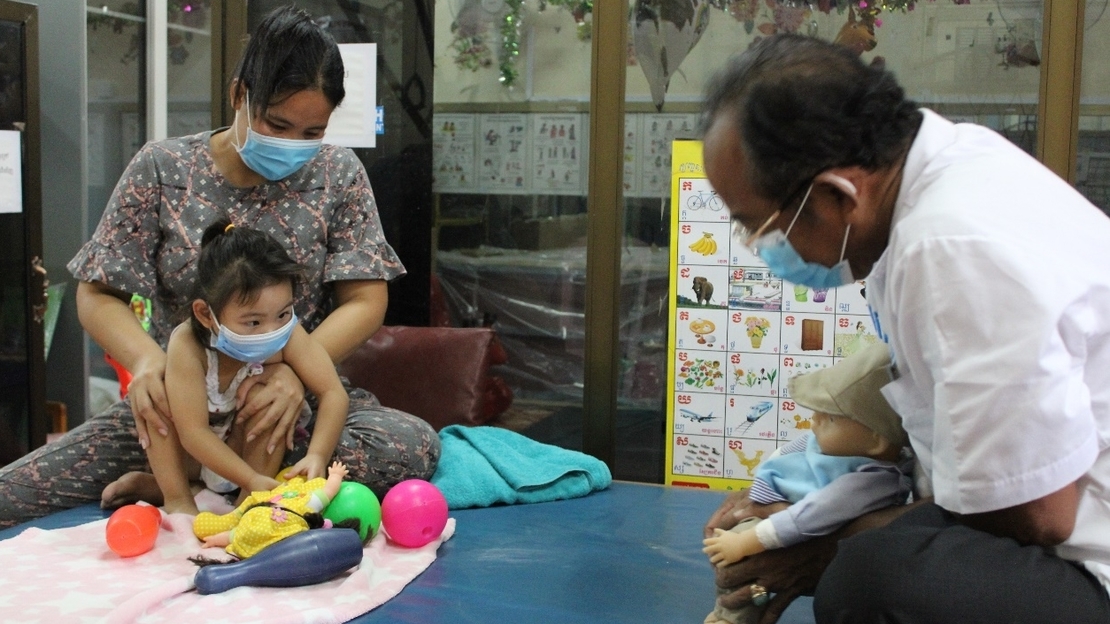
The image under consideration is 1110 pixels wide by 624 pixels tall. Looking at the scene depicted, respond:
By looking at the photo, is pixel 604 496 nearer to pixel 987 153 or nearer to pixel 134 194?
pixel 134 194

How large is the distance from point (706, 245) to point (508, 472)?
955 millimetres

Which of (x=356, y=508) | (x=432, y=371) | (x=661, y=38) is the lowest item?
(x=356, y=508)

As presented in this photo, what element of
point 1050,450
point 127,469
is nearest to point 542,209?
point 127,469

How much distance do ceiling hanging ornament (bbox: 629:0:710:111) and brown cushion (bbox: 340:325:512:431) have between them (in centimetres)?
95

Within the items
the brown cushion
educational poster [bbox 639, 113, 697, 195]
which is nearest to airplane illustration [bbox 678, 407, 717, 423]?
the brown cushion

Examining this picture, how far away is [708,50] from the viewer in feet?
10.8

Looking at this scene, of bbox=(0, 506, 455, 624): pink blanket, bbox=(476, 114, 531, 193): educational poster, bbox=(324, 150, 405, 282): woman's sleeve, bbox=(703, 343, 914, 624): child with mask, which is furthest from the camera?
bbox=(476, 114, 531, 193): educational poster

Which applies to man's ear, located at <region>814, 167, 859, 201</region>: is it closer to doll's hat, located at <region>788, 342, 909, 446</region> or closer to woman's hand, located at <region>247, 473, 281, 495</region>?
doll's hat, located at <region>788, 342, 909, 446</region>

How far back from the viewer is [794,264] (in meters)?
1.47

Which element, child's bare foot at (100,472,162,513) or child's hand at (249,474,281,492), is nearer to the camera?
child's hand at (249,474,281,492)

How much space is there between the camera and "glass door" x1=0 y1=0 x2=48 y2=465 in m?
3.48

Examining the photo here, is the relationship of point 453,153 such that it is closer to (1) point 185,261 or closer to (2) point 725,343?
(2) point 725,343


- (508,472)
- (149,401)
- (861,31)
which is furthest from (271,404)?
(861,31)

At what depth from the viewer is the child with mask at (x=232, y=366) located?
7.42 ft
